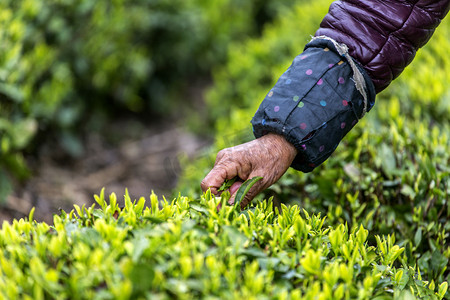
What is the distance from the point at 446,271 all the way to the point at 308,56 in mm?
1366

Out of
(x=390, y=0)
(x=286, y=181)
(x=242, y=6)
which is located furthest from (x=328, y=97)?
(x=242, y=6)

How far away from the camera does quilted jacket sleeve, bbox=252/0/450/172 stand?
77.8 inches

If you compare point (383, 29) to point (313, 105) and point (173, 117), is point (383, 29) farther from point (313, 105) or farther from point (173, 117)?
point (173, 117)

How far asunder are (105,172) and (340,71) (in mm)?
3575

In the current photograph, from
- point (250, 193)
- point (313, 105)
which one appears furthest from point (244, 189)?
point (313, 105)

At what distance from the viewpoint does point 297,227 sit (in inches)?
68.3

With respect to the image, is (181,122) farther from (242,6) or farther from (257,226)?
(257,226)

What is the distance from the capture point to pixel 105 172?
200 inches

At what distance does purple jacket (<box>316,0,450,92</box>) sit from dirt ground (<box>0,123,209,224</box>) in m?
2.44

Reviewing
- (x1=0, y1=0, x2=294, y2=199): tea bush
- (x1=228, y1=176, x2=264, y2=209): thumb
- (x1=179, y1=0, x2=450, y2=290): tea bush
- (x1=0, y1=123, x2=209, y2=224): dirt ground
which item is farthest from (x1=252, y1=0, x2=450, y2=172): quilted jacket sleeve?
(x1=0, y1=0, x2=294, y2=199): tea bush

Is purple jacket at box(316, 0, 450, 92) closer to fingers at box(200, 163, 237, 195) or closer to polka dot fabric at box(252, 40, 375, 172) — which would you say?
polka dot fabric at box(252, 40, 375, 172)

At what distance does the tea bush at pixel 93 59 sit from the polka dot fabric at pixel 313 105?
2.43 metres

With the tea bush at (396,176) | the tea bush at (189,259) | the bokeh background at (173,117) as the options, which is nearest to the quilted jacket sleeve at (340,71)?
the tea bush at (189,259)

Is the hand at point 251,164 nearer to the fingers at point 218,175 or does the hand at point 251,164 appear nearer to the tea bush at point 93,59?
the fingers at point 218,175
